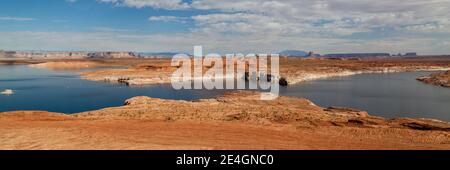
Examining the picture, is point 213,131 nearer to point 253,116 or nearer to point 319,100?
point 253,116

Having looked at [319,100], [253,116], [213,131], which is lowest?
[319,100]

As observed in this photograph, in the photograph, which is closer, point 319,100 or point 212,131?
point 212,131

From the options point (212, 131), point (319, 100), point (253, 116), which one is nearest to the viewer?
point (212, 131)

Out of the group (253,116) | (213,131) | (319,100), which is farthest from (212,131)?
(319,100)

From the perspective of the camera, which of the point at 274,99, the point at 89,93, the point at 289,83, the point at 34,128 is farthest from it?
the point at 289,83

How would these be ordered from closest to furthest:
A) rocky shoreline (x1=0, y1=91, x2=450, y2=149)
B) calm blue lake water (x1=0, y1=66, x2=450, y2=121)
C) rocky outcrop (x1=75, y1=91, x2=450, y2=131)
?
1. rocky shoreline (x1=0, y1=91, x2=450, y2=149)
2. rocky outcrop (x1=75, y1=91, x2=450, y2=131)
3. calm blue lake water (x1=0, y1=66, x2=450, y2=121)

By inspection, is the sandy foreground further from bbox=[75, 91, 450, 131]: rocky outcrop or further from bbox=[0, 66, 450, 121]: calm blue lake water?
bbox=[0, 66, 450, 121]: calm blue lake water

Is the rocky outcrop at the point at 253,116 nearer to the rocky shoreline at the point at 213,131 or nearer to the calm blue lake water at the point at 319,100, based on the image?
the rocky shoreline at the point at 213,131

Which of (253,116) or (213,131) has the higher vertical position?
(213,131)

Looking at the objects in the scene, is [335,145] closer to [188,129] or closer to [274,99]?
[188,129]

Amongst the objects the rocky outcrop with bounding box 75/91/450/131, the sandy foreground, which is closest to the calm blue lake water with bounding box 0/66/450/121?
the rocky outcrop with bounding box 75/91/450/131
